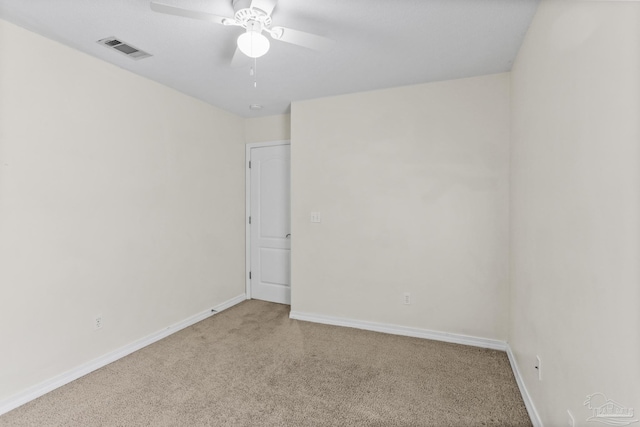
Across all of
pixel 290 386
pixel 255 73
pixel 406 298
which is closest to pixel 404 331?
pixel 406 298

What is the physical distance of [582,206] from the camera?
123cm

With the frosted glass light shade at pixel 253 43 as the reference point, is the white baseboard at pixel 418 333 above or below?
below

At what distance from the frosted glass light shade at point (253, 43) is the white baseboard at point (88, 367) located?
2.65 m

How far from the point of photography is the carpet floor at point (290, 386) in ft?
6.33

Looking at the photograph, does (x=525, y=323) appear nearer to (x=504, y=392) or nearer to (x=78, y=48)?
(x=504, y=392)

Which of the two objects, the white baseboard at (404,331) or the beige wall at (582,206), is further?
the white baseboard at (404,331)

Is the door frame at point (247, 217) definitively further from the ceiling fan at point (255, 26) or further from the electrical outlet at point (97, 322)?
the ceiling fan at point (255, 26)

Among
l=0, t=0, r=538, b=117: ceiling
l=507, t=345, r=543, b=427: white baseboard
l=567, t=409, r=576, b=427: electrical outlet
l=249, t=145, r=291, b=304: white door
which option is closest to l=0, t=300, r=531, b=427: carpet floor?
l=507, t=345, r=543, b=427: white baseboard

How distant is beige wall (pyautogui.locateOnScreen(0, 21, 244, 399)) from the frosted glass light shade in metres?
1.59

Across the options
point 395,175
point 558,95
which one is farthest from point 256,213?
point 558,95

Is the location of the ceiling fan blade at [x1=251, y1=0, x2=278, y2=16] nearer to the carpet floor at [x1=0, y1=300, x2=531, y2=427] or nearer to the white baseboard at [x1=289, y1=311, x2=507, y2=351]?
the carpet floor at [x1=0, y1=300, x2=531, y2=427]

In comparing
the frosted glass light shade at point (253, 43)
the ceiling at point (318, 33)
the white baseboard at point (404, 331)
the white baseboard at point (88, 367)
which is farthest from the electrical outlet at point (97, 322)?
the frosted glass light shade at point (253, 43)

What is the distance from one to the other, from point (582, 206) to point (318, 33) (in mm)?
1875
